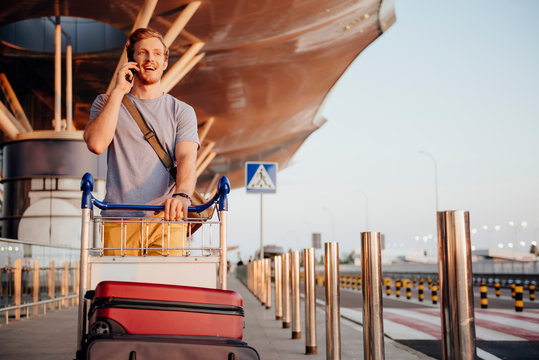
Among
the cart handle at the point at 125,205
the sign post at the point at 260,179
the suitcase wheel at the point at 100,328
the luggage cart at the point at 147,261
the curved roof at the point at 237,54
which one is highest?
the curved roof at the point at 237,54

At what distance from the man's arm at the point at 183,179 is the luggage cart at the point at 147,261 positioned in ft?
0.32

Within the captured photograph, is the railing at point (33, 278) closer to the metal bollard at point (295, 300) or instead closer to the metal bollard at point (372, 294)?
the metal bollard at point (295, 300)

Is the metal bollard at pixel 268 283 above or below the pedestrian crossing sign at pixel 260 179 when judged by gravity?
below

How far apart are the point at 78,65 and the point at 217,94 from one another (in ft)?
27.2

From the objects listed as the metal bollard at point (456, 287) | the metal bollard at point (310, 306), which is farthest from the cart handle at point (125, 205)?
the metal bollard at point (310, 306)

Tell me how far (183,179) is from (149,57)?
2.42ft

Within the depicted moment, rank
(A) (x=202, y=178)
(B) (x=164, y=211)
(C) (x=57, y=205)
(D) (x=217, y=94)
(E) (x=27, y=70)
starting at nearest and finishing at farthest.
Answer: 1. (B) (x=164, y=211)
2. (C) (x=57, y=205)
3. (E) (x=27, y=70)
4. (D) (x=217, y=94)
5. (A) (x=202, y=178)

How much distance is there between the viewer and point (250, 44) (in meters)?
27.6

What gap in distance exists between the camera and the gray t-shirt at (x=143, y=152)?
3529mm

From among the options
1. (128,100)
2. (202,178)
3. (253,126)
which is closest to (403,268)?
(202,178)

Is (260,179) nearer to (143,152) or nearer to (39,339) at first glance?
(39,339)

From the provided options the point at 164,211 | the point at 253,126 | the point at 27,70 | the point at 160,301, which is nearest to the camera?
the point at 160,301

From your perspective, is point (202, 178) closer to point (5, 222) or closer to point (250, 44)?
point (250, 44)

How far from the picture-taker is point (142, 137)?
358 centimetres
